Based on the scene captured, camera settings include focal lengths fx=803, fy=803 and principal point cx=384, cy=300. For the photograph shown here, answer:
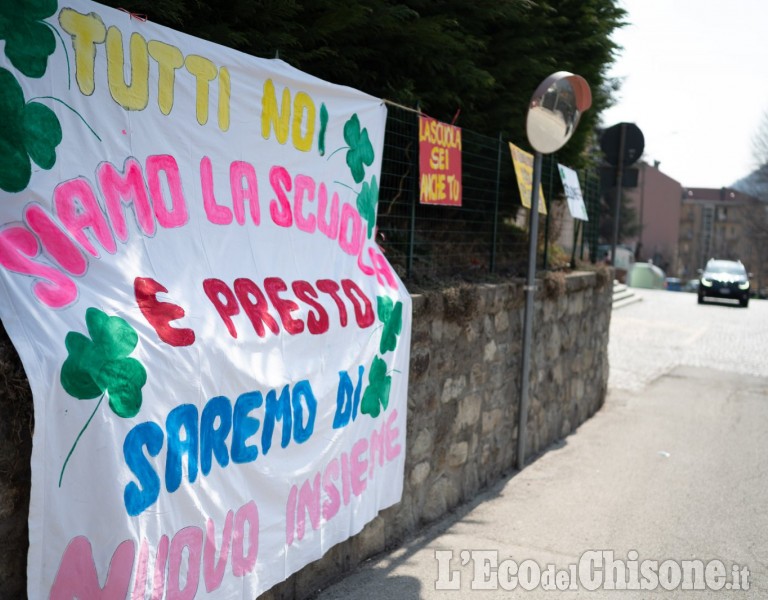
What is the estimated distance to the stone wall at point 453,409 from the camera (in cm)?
248

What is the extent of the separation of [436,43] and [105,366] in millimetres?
4223

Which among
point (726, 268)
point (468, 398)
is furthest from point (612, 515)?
point (726, 268)

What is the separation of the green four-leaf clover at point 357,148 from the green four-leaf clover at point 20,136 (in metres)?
1.97

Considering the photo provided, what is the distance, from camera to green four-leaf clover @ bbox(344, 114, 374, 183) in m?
4.40

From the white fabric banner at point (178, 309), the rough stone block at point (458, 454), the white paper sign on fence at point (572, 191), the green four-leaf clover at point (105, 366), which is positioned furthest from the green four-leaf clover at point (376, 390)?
the white paper sign on fence at point (572, 191)

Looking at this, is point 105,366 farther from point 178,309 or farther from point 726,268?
point 726,268

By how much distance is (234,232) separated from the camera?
343cm

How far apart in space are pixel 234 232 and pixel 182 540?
1.28 m

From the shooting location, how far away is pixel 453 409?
5531 millimetres

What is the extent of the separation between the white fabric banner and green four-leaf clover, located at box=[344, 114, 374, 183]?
0.04 meters

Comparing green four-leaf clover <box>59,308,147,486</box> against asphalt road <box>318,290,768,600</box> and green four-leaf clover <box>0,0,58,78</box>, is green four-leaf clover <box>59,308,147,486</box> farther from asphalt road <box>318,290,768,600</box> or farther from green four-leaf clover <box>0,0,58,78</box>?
asphalt road <box>318,290,768,600</box>

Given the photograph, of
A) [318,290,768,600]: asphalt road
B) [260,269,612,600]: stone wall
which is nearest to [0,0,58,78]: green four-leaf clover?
[260,269,612,600]: stone wall
